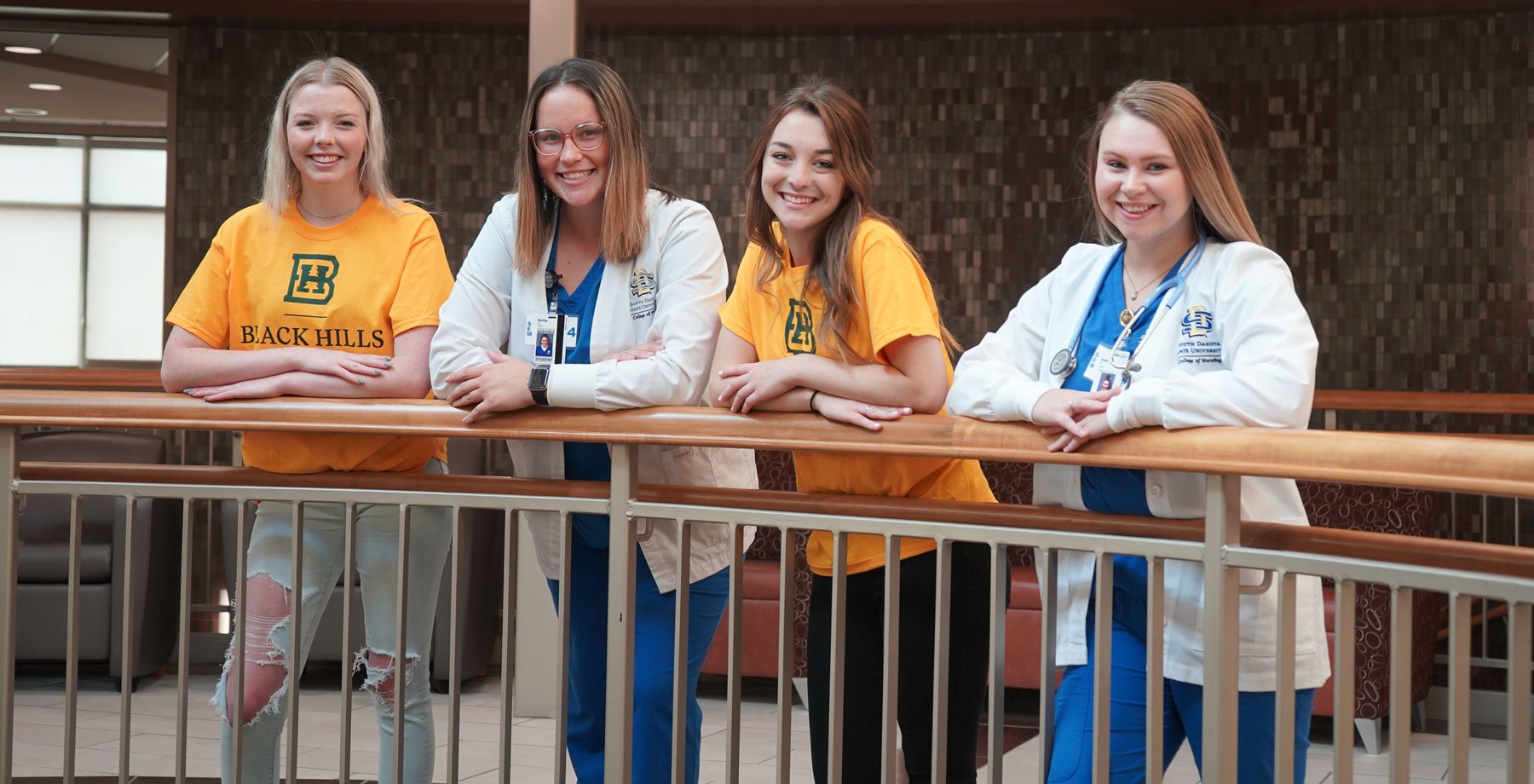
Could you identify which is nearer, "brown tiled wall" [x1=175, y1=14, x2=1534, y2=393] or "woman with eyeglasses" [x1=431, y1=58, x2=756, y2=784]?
"woman with eyeglasses" [x1=431, y1=58, x2=756, y2=784]

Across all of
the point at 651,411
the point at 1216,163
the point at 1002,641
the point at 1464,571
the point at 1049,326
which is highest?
the point at 1216,163

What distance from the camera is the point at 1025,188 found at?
6.08 metres

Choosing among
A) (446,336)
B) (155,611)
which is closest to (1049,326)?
(446,336)

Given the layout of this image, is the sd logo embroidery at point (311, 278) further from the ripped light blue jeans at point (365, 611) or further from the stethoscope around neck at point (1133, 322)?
the stethoscope around neck at point (1133, 322)

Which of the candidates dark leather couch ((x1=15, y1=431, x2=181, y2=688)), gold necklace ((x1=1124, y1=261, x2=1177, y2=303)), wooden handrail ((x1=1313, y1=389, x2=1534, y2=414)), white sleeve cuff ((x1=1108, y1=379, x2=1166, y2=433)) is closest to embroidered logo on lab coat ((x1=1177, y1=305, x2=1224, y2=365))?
gold necklace ((x1=1124, y1=261, x2=1177, y2=303))

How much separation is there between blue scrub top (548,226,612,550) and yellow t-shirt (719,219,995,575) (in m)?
0.21

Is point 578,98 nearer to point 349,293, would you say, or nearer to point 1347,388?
point 349,293

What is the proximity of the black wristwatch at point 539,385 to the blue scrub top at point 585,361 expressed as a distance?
139 millimetres

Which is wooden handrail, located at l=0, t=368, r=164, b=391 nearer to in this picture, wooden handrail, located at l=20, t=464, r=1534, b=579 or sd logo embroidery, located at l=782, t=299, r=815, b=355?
wooden handrail, located at l=20, t=464, r=1534, b=579

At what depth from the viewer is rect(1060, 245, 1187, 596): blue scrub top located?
1773 mm

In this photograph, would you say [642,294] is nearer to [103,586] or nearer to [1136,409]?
[1136,409]

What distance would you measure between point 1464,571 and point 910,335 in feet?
2.72

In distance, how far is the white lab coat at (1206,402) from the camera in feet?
5.26

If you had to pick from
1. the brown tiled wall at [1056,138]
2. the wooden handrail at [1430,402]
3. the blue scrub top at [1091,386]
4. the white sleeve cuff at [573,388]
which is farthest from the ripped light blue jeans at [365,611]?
the brown tiled wall at [1056,138]
